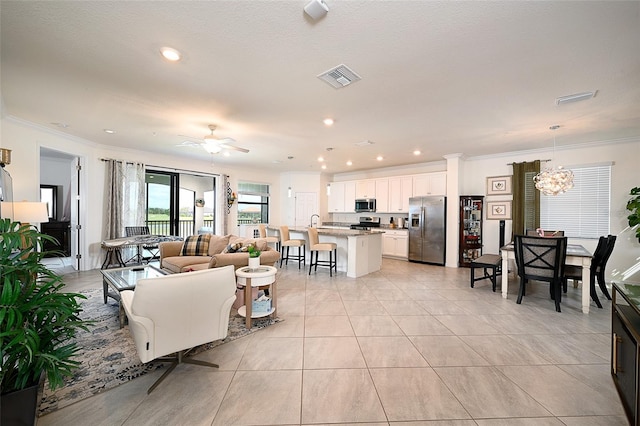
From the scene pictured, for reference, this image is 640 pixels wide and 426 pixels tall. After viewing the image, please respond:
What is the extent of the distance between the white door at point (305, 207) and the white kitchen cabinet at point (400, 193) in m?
2.68

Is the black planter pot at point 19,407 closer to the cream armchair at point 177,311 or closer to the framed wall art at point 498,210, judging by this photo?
the cream armchair at point 177,311

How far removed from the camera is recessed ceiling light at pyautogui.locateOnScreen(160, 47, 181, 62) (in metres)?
2.24

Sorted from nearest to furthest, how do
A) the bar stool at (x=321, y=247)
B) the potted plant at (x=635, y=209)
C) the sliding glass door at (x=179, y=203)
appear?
the potted plant at (x=635, y=209) → the bar stool at (x=321, y=247) → the sliding glass door at (x=179, y=203)

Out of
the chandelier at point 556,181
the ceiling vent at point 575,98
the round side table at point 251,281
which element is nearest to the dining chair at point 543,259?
the chandelier at point 556,181

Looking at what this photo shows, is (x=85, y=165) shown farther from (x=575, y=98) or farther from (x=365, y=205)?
(x=575, y=98)

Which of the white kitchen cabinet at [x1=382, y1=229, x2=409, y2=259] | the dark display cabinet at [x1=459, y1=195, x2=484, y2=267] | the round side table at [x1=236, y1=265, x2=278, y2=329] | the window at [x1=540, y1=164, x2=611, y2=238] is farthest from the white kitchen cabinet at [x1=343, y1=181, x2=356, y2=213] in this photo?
the round side table at [x1=236, y1=265, x2=278, y2=329]

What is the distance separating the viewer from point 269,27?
1.99 m

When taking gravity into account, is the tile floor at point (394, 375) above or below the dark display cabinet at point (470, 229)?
below

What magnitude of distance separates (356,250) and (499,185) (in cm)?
381

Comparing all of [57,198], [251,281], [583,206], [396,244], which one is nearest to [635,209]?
[583,206]

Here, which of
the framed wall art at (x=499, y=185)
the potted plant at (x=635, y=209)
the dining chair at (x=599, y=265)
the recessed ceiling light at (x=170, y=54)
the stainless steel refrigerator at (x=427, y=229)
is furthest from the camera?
the stainless steel refrigerator at (x=427, y=229)

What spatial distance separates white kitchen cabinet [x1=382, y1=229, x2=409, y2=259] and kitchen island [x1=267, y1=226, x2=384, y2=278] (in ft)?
5.12

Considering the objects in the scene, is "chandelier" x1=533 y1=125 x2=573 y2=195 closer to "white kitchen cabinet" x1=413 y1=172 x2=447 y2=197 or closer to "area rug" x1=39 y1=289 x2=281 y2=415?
"white kitchen cabinet" x1=413 y1=172 x2=447 y2=197

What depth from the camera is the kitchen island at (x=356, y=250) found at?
17.6 feet
